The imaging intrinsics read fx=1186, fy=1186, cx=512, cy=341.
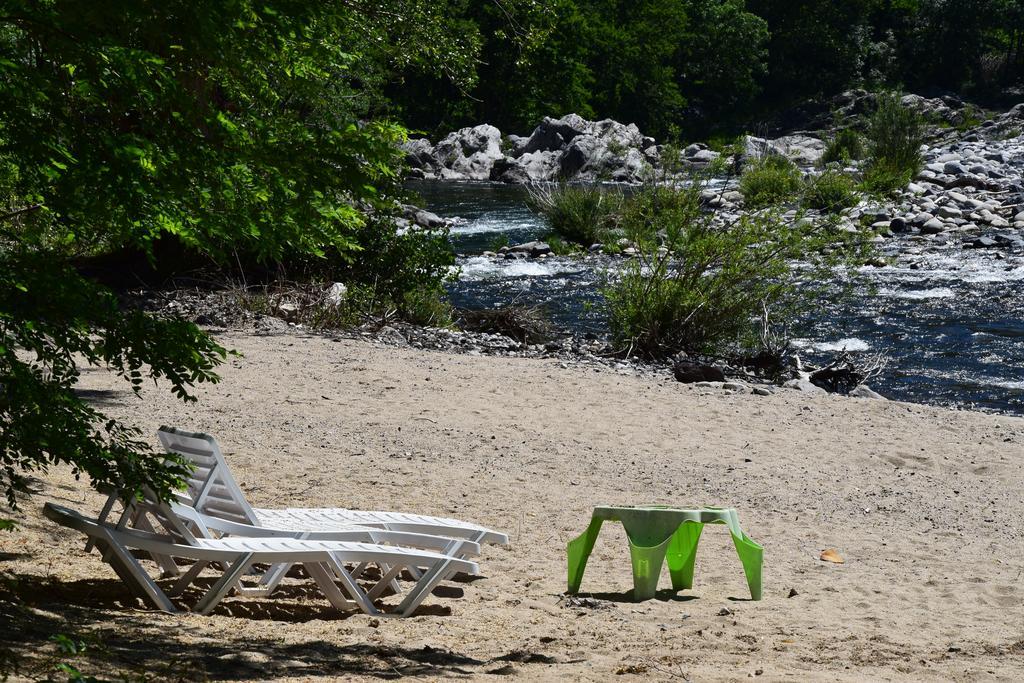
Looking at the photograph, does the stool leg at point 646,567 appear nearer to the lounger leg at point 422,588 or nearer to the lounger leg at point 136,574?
the lounger leg at point 422,588

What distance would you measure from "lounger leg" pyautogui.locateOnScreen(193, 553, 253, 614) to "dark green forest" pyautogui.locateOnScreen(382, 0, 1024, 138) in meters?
50.3

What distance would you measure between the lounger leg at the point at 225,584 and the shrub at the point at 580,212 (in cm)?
1716

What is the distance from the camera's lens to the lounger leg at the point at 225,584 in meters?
4.14

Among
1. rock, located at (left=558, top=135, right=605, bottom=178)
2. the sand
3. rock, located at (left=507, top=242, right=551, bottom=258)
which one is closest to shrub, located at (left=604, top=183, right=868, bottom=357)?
the sand

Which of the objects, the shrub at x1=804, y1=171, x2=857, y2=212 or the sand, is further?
the shrub at x1=804, y1=171, x2=857, y2=212

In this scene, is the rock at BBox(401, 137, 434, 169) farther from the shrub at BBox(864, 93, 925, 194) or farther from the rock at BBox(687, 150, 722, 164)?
the shrub at BBox(864, 93, 925, 194)

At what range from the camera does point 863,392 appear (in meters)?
11.2

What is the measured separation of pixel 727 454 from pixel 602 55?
55546mm

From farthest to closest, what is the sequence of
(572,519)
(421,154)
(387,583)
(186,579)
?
(421,154), (572,519), (387,583), (186,579)

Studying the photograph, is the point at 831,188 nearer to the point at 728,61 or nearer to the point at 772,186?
the point at 772,186

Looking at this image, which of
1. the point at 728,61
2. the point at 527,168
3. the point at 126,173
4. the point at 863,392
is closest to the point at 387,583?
the point at 126,173

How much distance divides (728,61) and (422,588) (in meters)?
63.5

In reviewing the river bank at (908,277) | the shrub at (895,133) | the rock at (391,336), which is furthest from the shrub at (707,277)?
the shrub at (895,133)

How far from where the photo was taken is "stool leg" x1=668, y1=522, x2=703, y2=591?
17.3 ft
